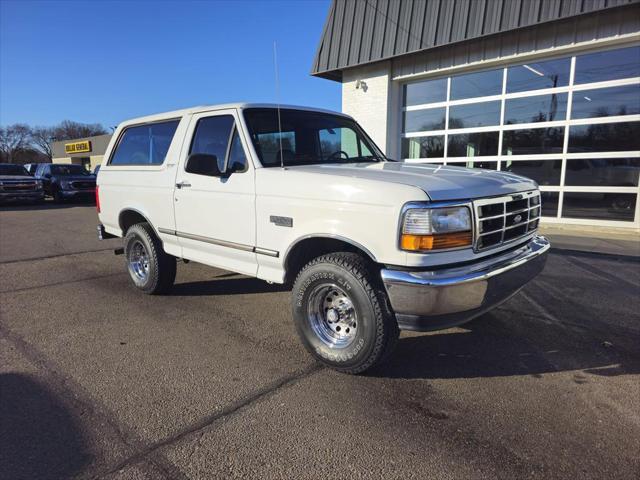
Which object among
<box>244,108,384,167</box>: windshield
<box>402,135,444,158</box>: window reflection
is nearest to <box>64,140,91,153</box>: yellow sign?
<box>402,135,444,158</box>: window reflection

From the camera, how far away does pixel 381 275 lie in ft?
9.25

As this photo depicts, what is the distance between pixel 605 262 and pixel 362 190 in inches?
223

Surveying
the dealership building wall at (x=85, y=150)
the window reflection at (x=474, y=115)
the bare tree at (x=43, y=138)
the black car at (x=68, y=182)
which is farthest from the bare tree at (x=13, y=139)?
the window reflection at (x=474, y=115)

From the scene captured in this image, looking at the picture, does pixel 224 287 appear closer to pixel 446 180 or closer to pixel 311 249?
pixel 311 249

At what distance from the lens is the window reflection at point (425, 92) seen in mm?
11516

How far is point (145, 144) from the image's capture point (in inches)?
200

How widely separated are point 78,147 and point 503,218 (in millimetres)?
59780

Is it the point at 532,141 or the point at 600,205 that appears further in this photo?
the point at 532,141

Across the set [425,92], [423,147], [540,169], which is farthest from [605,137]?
[425,92]

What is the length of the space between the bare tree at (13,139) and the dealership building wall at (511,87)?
9983 cm

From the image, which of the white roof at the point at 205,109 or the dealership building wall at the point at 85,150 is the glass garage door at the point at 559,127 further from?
the dealership building wall at the point at 85,150

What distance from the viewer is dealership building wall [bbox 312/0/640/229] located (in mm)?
8891

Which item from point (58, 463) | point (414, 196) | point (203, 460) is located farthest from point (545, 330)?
point (58, 463)

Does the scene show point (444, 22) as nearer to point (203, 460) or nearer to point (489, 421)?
point (489, 421)
